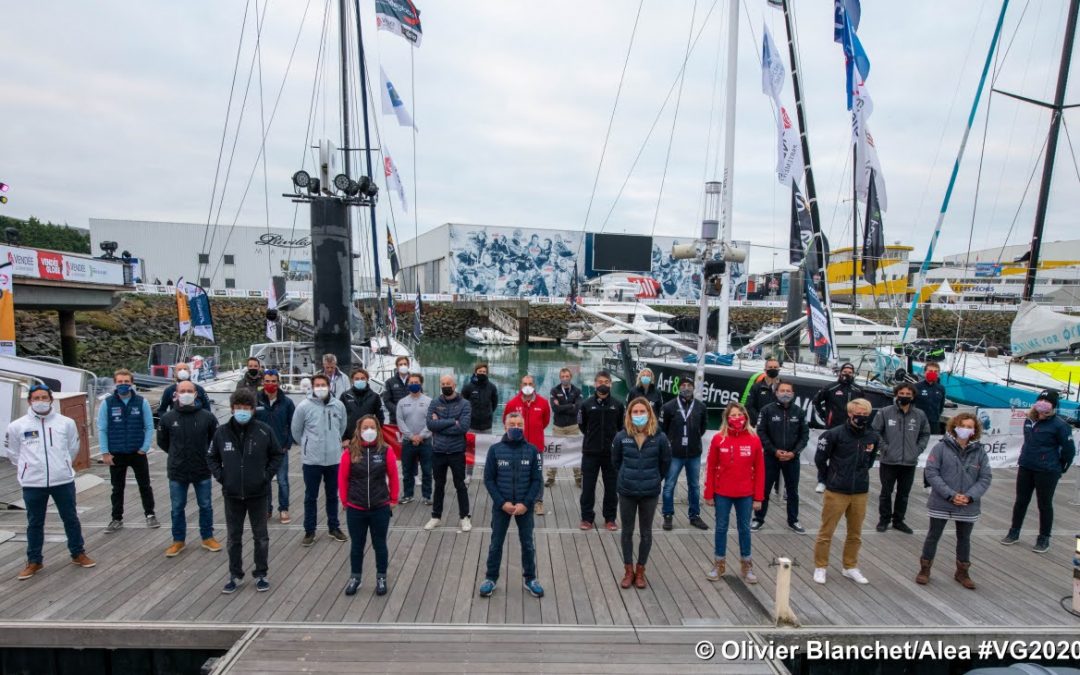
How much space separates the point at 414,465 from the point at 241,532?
8.46 feet

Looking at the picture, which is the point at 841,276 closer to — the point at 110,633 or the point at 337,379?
the point at 337,379

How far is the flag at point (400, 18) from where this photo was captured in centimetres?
1434

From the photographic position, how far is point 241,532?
4867mm

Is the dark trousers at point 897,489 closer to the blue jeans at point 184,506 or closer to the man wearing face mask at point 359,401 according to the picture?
the man wearing face mask at point 359,401

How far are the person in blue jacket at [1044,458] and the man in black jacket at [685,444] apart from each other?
3.55 m

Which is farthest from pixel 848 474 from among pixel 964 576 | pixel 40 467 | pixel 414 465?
pixel 40 467

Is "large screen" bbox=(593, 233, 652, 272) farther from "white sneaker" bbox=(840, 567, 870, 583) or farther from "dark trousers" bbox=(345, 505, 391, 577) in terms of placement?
"dark trousers" bbox=(345, 505, 391, 577)

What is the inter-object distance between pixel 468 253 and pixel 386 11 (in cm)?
4418

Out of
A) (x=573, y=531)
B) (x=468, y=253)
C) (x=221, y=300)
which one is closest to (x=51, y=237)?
(x=221, y=300)

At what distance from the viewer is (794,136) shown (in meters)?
13.3

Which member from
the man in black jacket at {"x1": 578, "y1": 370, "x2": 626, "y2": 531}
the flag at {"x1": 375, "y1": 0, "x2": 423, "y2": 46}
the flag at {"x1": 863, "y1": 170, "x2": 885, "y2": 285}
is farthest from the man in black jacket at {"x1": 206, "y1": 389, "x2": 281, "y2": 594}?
the flag at {"x1": 863, "y1": 170, "x2": 885, "y2": 285}

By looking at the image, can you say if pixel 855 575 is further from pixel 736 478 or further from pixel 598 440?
pixel 598 440

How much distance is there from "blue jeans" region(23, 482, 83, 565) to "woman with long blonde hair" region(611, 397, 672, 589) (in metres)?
5.35

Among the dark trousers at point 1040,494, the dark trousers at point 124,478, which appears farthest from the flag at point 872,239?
the dark trousers at point 124,478
